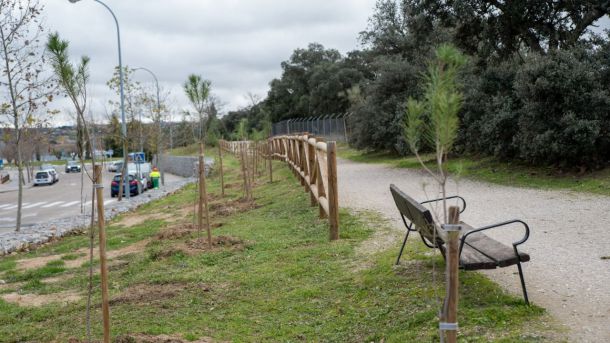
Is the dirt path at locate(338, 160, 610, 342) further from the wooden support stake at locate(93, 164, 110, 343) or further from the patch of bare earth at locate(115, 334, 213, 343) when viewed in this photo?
the patch of bare earth at locate(115, 334, 213, 343)

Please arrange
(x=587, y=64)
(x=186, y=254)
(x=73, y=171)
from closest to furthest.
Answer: (x=186, y=254)
(x=587, y=64)
(x=73, y=171)

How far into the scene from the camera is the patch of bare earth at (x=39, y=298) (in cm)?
719

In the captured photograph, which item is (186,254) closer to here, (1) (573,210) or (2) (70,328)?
(2) (70,328)

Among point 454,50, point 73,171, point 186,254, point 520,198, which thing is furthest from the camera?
point 73,171

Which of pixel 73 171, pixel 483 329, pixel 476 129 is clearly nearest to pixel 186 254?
pixel 483 329

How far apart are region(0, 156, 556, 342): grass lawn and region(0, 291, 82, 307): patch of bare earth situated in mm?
47

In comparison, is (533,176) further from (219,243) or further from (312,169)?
(219,243)

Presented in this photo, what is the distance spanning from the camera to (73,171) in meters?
83.6

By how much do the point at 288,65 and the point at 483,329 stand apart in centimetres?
6156

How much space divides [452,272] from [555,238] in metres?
5.23

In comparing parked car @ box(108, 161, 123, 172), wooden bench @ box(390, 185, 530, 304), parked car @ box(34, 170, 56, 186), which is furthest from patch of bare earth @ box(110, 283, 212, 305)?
parked car @ box(34, 170, 56, 186)

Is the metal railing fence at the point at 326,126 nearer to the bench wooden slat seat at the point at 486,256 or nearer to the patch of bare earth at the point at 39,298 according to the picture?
the patch of bare earth at the point at 39,298

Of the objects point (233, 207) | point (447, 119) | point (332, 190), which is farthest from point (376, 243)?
point (233, 207)

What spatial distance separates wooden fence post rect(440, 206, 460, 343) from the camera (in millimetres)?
2611
